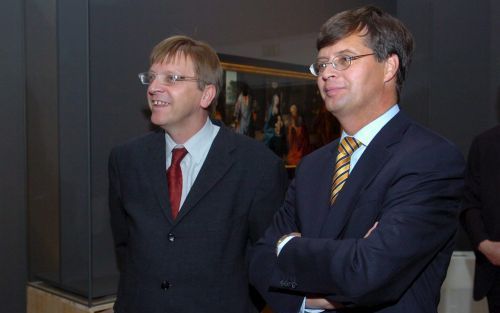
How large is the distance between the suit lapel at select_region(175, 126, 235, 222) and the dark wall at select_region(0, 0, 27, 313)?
2145 millimetres

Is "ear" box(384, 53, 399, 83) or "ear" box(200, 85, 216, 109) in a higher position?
"ear" box(384, 53, 399, 83)

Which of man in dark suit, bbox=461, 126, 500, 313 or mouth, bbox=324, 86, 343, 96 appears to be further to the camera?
man in dark suit, bbox=461, 126, 500, 313

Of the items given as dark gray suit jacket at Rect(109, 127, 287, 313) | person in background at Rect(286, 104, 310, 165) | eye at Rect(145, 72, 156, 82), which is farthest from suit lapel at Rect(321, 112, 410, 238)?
person in background at Rect(286, 104, 310, 165)

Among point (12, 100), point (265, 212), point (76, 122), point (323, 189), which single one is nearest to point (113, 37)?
point (76, 122)

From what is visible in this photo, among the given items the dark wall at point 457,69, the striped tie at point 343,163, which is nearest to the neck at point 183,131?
the striped tie at point 343,163

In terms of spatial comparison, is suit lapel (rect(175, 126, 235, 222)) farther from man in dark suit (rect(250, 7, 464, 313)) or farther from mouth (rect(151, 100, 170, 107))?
man in dark suit (rect(250, 7, 464, 313))

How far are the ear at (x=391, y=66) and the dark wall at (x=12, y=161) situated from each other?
10.4 ft

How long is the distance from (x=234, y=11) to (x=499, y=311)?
3.16m

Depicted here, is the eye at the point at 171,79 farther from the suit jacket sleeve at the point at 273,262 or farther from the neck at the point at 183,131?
the suit jacket sleeve at the point at 273,262

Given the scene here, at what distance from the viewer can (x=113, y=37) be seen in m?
4.14

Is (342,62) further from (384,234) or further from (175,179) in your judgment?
(175,179)

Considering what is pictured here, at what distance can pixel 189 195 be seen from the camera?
281 cm

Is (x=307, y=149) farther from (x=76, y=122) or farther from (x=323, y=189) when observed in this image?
(x=323, y=189)

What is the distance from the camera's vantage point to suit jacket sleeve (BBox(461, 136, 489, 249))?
375 centimetres
